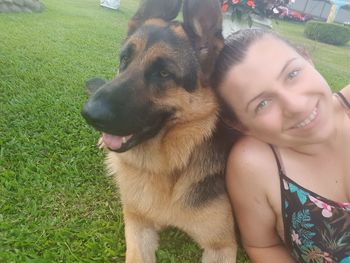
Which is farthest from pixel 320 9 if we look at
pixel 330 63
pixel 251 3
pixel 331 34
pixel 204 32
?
pixel 204 32

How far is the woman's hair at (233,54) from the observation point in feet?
7.29

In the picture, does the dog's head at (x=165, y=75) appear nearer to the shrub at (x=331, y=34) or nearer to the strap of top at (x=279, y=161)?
the strap of top at (x=279, y=161)

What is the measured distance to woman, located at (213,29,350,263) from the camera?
82.0 inches

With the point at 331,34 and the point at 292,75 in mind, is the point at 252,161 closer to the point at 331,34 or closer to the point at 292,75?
the point at 292,75

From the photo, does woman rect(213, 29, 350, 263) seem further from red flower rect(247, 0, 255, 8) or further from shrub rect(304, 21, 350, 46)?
shrub rect(304, 21, 350, 46)

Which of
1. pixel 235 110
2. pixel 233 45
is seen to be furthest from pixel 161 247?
pixel 233 45

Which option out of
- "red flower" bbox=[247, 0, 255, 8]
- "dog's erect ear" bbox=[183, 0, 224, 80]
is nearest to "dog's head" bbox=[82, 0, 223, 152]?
"dog's erect ear" bbox=[183, 0, 224, 80]

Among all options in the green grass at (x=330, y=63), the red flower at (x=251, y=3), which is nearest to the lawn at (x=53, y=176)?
the red flower at (x=251, y=3)

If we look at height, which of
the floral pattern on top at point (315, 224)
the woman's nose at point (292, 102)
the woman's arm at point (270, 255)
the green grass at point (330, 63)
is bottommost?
the green grass at point (330, 63)

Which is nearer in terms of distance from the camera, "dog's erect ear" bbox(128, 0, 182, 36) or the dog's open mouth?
the dog's open mouth

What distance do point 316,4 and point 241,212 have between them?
3191 centimetres

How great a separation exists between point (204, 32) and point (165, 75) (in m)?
0.37

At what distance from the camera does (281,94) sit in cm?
203

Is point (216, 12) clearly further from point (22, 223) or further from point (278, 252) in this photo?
point (22, 223)
